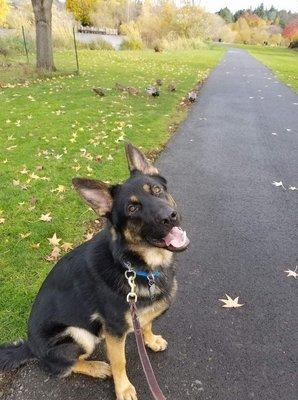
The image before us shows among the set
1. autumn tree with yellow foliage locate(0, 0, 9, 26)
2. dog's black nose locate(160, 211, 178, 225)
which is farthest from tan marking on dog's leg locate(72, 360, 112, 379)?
autumn tree with yellow foliage locate(0, 0, 9, 26)

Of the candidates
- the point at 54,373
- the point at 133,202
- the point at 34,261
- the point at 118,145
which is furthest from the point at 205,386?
the point at 118,145

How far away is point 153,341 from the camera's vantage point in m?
3.80

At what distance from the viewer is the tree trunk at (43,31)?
1745cm

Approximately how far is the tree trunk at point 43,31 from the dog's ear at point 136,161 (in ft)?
56.2

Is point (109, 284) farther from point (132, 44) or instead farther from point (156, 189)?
point (132, 44)

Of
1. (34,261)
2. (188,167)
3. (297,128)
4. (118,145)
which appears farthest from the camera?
(297,128)

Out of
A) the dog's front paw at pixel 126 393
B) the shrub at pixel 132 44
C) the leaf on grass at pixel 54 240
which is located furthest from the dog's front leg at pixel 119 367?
the shrub at pixel 132 44

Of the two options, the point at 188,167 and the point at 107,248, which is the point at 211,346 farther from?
the point at 188,167

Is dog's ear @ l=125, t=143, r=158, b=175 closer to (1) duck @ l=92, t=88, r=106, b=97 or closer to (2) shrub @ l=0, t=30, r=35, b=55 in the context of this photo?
(1) duck @ l=92, t=88, r=106, b=97

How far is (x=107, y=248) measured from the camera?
130 inches

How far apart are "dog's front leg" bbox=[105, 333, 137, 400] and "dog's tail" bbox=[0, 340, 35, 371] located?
0.77m

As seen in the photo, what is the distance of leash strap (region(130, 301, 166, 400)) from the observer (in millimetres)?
2676

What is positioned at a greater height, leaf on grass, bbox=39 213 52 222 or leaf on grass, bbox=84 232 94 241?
leaf on grass, bbox=39 213 52 222

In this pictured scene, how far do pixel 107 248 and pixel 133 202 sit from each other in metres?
0.54
